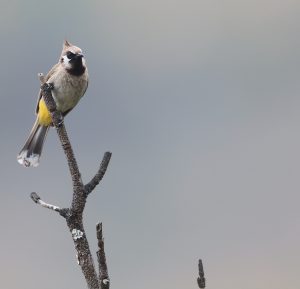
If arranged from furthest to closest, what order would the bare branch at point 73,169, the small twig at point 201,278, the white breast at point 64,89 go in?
the white breast at point 64,89, the bare branch at point 73,169, the small twig at point 201,278

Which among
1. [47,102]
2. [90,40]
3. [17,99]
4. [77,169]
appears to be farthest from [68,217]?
[90,40]

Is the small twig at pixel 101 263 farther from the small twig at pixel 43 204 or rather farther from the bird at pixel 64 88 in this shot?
the bird at pixel 64 88

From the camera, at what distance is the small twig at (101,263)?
4371 mm

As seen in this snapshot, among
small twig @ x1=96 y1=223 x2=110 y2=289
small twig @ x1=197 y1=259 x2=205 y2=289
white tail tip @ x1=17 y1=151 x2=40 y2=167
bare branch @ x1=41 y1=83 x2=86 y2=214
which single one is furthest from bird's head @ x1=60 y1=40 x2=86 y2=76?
small twig @ x1=197 y1=259 x2=205 y2=289

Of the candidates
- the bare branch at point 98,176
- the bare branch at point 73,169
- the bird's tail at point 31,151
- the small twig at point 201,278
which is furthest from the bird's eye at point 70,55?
the small twig at point 201,278

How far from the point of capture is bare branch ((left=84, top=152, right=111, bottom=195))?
16.3 ft

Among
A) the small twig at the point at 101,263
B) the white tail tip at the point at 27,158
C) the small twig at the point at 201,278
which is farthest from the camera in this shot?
the white tail tip at the point at 27,158

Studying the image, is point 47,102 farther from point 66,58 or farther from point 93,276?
point 66,58

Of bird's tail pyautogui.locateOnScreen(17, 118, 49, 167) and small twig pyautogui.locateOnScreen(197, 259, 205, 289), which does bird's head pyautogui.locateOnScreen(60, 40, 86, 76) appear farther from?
small twig pyautogui.locateOnScreen(197, 259, 205, 289)

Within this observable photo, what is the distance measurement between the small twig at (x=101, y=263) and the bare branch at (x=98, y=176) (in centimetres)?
53

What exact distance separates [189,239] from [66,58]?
189 feet

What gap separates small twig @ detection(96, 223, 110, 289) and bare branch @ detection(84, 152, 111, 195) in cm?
53

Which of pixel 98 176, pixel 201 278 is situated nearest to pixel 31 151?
pixel 98 176

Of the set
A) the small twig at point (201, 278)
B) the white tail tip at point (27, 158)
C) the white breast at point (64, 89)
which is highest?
the white breast at point (64, 89)
